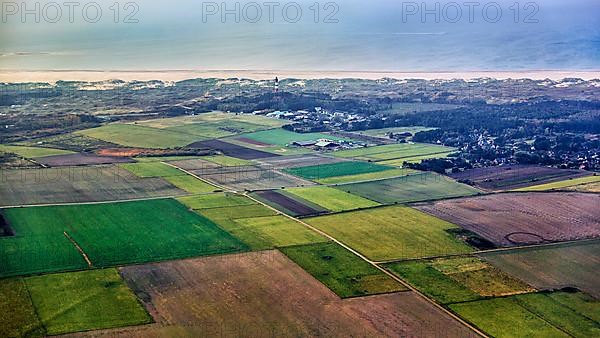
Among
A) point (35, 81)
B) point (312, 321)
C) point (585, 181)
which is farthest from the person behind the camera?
point (35, 81)

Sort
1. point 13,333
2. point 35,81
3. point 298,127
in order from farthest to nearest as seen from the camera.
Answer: point 35,81 < point 298,127 < point 13,333

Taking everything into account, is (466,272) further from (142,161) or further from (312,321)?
(142,161)

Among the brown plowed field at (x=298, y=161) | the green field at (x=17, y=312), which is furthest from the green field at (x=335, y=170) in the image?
the green field at (x=17, y=312)

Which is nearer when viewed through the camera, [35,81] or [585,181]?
[585,181]

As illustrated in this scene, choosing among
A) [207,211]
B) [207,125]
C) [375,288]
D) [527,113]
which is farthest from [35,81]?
[375,288]

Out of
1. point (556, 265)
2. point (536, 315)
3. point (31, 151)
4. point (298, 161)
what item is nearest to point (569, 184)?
point (556, 265)

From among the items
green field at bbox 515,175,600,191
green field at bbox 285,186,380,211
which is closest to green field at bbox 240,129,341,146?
green field at bbox 285,186,380,211
